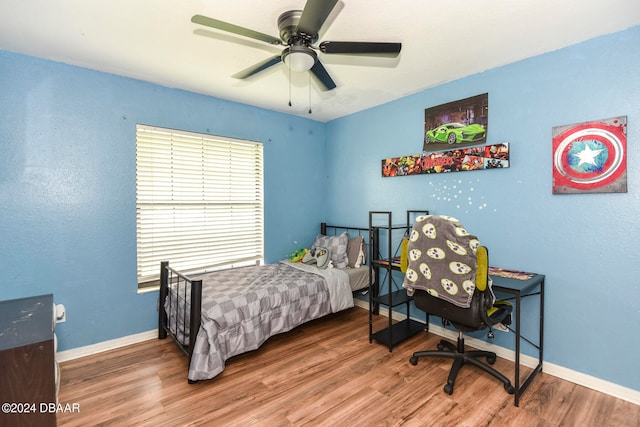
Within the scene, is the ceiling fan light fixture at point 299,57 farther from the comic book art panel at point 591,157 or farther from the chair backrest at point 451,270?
the comic book art panel at point 591,157

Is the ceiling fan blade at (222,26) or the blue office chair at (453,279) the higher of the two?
the ceiling fan blade at (222,26)

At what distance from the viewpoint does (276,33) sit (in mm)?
2049

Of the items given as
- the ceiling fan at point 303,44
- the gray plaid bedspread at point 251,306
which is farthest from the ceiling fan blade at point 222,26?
the gray plaid bedspread at point 251,306

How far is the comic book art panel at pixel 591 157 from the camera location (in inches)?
78.4

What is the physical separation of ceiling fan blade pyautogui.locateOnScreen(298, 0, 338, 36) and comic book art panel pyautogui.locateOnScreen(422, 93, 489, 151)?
1.75 m

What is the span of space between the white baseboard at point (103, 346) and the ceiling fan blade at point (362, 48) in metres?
2.94

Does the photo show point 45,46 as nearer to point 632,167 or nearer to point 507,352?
point 632,167

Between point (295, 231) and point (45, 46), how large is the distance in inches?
113

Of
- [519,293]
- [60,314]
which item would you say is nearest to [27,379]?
[60,314]

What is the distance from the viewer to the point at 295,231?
13.0 ft

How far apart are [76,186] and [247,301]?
1.75 metres

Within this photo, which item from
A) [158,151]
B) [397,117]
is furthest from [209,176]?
[397,117]

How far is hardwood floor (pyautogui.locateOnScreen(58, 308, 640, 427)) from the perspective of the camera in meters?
1.82

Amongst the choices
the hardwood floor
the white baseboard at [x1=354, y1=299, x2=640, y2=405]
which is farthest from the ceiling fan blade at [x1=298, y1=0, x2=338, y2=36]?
the white baseboard at [x1=354, y1=299, x2=640, y2=405]
